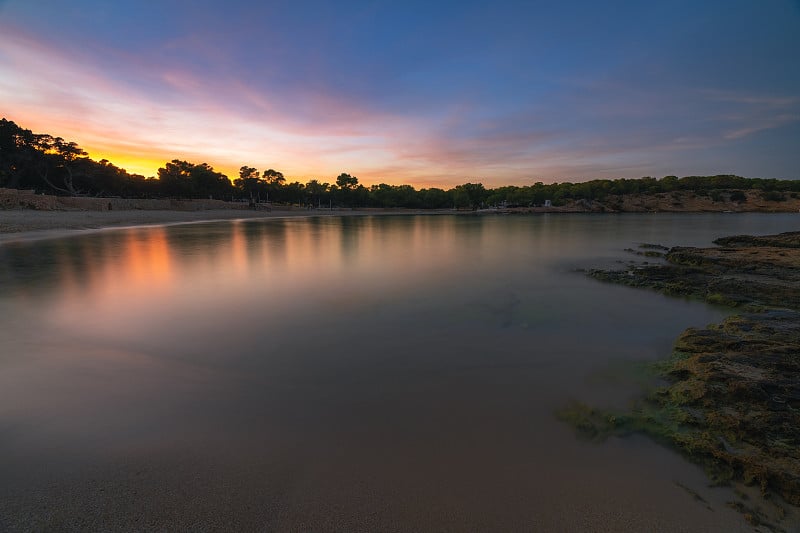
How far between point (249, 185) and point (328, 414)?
4784 inches

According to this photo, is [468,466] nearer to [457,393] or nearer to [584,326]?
[457,393]

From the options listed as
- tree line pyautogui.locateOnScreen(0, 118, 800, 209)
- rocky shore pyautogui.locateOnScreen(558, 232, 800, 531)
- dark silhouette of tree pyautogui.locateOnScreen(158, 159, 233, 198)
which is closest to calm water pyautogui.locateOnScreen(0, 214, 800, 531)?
rocky shore pyautogui.locateOnScreen(558, 232, 800, 531)

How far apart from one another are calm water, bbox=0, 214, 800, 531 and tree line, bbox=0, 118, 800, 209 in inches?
2999

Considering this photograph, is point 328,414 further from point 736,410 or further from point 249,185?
point 249,185

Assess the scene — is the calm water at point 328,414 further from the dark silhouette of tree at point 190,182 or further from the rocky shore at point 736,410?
the dark silhouette of tree at point 190,182

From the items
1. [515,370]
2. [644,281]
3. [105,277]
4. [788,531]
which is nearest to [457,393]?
[515,370]

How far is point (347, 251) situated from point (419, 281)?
468 inches

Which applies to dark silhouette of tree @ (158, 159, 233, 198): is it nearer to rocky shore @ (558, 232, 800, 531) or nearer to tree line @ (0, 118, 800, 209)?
tree line @ (0, 118, 800, 209)

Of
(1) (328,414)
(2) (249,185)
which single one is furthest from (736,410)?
(2) (249,185)

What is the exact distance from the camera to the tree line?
6325 centimetres

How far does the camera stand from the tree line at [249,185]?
63.2 meters

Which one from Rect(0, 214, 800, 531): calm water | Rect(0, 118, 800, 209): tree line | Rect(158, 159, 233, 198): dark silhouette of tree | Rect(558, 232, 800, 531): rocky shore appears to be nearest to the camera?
Rect(0, 214, 800, 531): calm water

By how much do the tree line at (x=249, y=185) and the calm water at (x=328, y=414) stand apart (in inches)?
2999

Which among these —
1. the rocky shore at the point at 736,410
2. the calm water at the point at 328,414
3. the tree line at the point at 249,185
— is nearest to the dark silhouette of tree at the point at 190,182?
Result: the tree line at the point at 249,185
